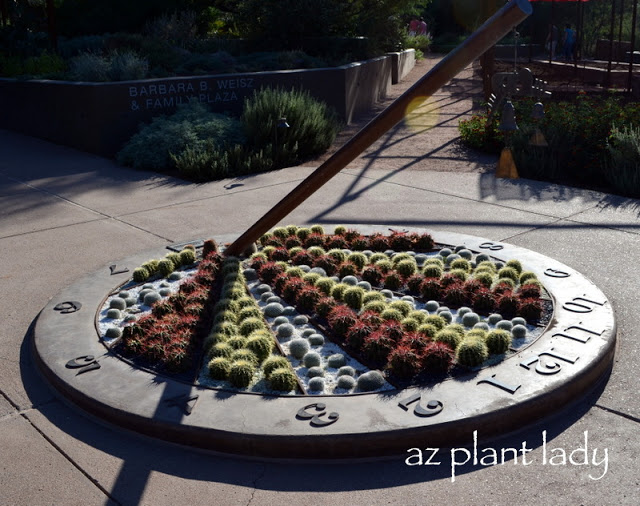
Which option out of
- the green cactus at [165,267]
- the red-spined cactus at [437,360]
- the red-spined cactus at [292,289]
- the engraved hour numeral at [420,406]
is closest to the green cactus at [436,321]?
the red-spined cactus at [437,360]

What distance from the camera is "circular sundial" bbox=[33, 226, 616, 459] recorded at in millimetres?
3623

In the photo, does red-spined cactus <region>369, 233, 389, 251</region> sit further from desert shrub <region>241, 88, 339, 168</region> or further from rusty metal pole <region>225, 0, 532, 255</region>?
desert shrub <region>241, 88, 339, 168</region>

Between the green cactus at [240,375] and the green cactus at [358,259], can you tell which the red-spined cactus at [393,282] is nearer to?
the green cactus at [358,259]

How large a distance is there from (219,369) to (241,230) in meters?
3.45

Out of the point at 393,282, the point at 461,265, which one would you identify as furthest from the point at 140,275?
the point at 461,265

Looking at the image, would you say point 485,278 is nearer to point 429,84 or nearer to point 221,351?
point 429,84

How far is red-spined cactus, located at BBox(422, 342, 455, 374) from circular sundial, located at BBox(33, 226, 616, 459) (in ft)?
0.04

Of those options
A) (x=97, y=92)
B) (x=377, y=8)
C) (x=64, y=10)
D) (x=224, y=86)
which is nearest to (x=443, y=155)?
(x=224, y=86)

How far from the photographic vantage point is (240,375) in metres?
4.05

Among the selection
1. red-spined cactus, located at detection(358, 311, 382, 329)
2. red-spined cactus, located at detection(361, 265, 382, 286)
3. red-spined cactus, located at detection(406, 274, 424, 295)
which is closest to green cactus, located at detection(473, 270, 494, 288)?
red-spined cactus, located at detection(406, 274, 424, 295)

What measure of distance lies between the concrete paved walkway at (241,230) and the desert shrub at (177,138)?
1.21 feet

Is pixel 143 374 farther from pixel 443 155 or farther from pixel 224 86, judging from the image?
pixel 224 86

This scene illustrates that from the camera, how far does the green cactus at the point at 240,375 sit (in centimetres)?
405

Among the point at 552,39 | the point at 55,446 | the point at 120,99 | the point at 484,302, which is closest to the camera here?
the point at 55,446
